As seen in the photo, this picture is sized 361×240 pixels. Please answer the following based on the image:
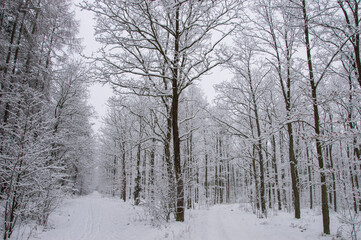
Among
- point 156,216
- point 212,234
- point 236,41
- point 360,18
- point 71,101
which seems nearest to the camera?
point 360,18

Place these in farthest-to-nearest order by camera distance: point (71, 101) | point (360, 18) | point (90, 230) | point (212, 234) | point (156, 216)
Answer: point (71, 101)
point (90, 230)
point (156, 216)
point (212, 234)
point (360, 18)

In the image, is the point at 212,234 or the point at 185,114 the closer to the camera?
the point at 212,234

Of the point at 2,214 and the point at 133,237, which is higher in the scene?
the point at 2,214

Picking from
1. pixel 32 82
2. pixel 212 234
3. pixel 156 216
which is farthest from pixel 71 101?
pixel 212 234

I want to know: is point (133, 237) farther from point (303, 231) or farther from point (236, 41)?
point (236, 41)

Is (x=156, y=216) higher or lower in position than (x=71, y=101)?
lower

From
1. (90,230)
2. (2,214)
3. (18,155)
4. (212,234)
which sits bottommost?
(90,230)

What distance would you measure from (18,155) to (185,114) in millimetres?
12018

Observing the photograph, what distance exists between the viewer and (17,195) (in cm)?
594

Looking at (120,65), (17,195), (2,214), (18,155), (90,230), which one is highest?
(120,65)

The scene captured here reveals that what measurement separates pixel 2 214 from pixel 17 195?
788mm

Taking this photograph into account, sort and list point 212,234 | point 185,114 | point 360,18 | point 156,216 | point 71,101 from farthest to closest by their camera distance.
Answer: point 185,114, point 71,101, point 156,216, point 212,234, point 360,18

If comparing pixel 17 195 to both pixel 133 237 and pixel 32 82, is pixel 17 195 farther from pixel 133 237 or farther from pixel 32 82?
pixel 32 82

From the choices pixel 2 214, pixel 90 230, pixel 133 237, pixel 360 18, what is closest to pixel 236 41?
pixel 360 18
